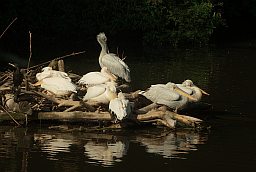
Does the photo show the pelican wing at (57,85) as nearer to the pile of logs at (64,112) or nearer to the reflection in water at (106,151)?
the pile of logs at (64,112)

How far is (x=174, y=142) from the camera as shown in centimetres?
880

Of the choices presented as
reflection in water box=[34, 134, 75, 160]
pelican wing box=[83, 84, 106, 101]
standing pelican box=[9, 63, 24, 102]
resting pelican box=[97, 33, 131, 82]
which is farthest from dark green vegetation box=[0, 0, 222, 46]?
reflection in water box=[34, 134, 75, 160]

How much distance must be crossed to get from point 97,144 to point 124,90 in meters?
2.51

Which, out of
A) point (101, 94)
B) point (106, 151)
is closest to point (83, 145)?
point (106, 151)

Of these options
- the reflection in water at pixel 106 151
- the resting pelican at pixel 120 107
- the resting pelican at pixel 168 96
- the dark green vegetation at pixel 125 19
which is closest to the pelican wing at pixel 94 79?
the resting pelican at pixel 168 96

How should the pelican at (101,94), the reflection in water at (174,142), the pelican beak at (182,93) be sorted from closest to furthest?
the reflection in water at (174,142), the pelican at (101,94), the pelican beak at (182,93)

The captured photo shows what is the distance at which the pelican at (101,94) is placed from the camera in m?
9.65

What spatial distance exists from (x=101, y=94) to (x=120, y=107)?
0.64 metres

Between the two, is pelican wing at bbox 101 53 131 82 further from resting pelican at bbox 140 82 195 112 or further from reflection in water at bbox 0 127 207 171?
reflection in water at bbox 0 127 207 171

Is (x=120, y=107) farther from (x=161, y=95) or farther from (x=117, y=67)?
(x=117, y=67)

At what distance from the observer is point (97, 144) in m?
8.52

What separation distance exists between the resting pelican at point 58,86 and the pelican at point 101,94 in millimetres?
247

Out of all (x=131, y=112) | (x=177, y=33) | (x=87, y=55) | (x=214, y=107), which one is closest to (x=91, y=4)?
(x=177, y=33)

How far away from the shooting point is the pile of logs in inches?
369
